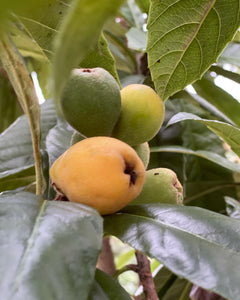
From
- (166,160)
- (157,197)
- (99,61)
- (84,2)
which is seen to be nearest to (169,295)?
(166,160)

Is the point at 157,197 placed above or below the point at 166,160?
above

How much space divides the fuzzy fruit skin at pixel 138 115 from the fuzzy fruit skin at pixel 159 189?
0.20 feet

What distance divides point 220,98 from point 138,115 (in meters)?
0.46

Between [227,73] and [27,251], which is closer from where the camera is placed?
[27,251]

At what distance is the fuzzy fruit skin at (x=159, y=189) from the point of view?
653mm

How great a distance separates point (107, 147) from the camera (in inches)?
21.2

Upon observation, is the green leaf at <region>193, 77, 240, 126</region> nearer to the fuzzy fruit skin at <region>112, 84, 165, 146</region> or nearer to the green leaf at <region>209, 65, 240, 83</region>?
the green leaf at <region>209, 65, 240, 83</region>

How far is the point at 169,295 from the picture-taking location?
1097 millimetres

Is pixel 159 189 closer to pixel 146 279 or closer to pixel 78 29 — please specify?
pixel 146 279

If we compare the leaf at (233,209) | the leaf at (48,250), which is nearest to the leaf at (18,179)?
the leaf at (48,250)

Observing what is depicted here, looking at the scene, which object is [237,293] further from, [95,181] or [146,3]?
[146,3]

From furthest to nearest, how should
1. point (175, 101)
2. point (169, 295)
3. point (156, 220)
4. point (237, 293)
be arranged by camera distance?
point (175, 101), point (169, 295), point (156, 220), point (237, 293)

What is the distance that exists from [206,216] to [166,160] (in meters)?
0.52

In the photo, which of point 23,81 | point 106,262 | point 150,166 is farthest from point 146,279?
point 106,262
